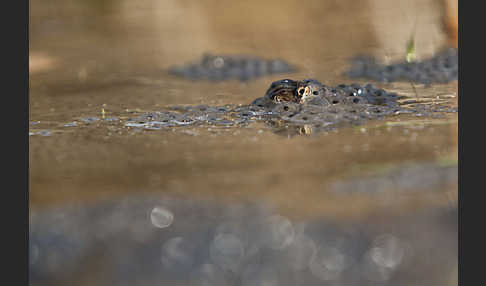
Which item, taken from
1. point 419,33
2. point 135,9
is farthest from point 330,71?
point 135,9

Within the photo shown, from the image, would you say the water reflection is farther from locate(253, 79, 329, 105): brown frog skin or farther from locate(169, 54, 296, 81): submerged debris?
locate(169, 54, 296, 81): submerged debris

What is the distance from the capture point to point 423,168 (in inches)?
89.7

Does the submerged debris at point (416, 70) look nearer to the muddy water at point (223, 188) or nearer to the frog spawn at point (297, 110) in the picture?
the muddy water at point (223, 188)

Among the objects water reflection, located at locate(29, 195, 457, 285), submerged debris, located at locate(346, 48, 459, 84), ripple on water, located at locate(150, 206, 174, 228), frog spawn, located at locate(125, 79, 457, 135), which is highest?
submerged debris, located at locate(346, 48, 459, 84)

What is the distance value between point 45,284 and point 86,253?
0.48 ft

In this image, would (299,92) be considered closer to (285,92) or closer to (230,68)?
(285,92)

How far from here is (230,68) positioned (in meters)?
5.71

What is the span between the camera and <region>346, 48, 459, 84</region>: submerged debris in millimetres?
4691

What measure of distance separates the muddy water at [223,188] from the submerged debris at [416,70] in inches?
7.8

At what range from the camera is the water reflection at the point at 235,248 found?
64.1 inches

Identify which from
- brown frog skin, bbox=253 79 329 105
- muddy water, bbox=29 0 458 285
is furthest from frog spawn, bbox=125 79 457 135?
muddy water, bbox=29 0 458 285

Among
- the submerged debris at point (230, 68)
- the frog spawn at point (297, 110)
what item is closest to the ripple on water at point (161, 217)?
the frog spawn at point (297, 110)

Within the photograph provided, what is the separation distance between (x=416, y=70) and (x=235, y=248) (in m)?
3.59

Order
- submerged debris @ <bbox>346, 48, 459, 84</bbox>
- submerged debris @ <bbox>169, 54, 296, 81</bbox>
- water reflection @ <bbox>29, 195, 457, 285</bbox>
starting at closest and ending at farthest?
water reflection @ <bbox>29, 195, 457, 285</bbox> < submerged debris @ <bbox>346, 48, 459, 84</bbox> < submerged debris @ <bbox>169, 54, 296, 81</bbox>
